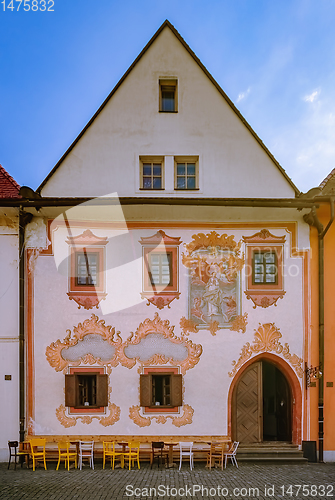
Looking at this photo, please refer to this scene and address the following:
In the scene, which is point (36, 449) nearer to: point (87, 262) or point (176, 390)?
point (176, 390)

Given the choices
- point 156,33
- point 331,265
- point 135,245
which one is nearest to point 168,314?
point 135,245

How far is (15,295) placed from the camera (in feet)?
34.2

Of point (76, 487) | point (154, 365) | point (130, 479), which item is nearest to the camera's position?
point (76, 487)

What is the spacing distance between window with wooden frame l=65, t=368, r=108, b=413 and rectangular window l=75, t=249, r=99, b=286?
2557mm

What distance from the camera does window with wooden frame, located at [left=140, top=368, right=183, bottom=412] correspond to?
995 centimetres

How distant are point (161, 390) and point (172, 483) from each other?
249 cm

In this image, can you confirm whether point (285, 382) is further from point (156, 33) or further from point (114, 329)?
point (156, 33)

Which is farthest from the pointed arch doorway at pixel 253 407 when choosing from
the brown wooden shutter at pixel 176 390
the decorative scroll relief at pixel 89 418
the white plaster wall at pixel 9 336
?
the white plaster wall at pixel 9 336

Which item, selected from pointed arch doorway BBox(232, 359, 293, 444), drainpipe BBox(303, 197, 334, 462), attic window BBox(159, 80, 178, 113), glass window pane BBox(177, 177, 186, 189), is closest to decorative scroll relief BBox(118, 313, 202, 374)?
pointed arch doorway BBox(232, 359, 293, 444)

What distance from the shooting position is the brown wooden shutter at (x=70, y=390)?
9875mm

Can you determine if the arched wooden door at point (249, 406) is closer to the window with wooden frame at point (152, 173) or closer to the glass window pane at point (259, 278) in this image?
the glass window pane at point (259, 278)

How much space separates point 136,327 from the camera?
402 inches

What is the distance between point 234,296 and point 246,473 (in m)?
4.61

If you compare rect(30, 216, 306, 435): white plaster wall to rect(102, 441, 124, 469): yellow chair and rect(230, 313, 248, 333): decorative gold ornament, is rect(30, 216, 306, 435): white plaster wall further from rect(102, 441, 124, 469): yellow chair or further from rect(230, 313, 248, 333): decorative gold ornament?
rect(102, 441, 124, 469): yellow chair
